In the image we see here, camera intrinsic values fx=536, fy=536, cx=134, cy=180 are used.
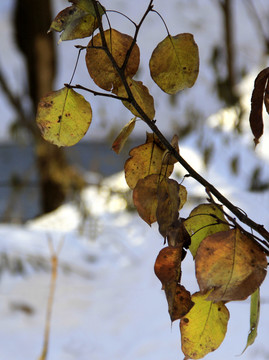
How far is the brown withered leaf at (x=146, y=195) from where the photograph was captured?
1.11 ft

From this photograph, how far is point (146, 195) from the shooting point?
34 cm

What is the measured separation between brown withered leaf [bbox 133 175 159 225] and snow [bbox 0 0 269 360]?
2.38ft

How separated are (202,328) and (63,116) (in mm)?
168

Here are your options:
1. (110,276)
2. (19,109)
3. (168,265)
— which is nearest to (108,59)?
(168,265)

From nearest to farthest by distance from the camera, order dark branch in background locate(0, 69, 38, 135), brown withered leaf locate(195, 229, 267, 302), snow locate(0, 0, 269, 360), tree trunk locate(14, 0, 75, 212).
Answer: brown withered leaf locate(195, 229, 267, 302) < snow locate(0, 0, 269, 360) < dark branch in background locate(0, 69, 38, 135) < tree trunk locate(14, 0, 75, 212)

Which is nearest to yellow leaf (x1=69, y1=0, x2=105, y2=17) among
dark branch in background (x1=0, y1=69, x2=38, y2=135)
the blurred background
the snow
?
the snow

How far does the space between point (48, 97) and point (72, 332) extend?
1210 millimetres

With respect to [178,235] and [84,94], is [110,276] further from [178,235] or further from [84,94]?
[84,94]

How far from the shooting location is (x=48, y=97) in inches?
14.3

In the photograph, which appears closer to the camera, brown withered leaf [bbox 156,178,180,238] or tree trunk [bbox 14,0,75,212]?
brown withered leaf [bbox 156,178,180,238]

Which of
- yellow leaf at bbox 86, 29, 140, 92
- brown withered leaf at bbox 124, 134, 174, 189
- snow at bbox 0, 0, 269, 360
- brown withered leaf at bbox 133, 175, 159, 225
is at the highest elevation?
snow at bbox 0, 0, 269, 360

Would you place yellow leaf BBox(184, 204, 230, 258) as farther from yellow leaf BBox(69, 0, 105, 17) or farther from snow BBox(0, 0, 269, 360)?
snow BBox(0, 0, 269, 360)

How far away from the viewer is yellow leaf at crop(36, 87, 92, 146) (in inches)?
14.3

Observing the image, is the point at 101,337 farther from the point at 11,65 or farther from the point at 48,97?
the point at 11,65
